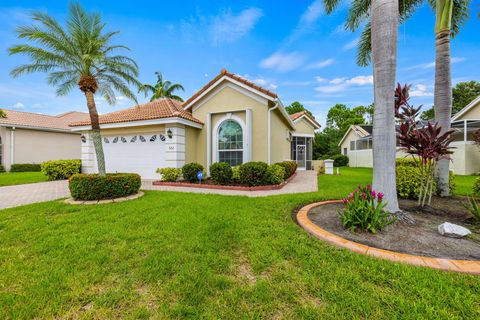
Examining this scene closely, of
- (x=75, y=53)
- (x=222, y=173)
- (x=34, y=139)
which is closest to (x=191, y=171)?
(x=222, y=173)

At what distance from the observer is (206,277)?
2482 millimetres

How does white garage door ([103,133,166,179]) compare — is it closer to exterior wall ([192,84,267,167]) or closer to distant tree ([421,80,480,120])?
exterior wall ([192,84,267,167])

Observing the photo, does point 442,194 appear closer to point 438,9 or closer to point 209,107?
point 438,9

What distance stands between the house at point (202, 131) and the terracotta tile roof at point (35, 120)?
34.5ft

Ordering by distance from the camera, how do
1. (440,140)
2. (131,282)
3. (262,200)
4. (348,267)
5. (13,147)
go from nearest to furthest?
(131,282)
(348,267)
(440,140)
(262,200)
(13,147)

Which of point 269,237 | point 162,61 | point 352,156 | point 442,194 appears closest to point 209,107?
point 162,61

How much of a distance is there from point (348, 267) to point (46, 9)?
11.9 metres

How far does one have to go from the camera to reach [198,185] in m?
9.10

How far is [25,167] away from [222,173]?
68.1 ft

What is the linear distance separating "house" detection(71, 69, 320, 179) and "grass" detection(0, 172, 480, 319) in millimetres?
6674

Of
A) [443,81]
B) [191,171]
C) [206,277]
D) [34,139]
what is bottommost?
[206,277]

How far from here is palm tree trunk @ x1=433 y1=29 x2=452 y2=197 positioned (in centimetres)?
624

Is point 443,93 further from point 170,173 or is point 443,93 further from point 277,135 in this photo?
Result: point 170,173

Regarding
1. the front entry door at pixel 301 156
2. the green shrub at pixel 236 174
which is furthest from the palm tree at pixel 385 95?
the front entry door at pixel 301 156
